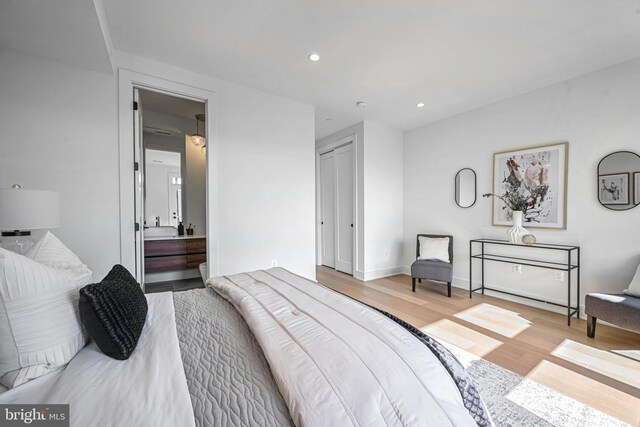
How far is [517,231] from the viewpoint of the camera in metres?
3.16

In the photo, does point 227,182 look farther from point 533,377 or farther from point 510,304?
point 510,304

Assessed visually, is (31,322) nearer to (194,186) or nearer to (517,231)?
(194,186)

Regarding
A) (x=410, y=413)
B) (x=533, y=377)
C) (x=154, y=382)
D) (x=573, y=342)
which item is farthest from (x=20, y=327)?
(x=573, y=342)

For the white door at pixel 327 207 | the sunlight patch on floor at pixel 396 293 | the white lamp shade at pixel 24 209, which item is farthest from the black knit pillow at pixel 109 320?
the white door at pixel 327 207

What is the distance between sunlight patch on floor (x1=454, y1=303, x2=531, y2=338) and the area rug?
81 cm

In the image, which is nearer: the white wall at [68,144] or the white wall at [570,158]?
the white wall at [68,144]

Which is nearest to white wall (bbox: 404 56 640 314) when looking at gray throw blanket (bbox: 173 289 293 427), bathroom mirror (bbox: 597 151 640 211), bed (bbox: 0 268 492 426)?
bathroom mirror (bbox: 597 151 640 211)

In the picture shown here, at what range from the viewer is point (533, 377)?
5.96 ft

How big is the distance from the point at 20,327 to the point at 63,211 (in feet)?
6.61

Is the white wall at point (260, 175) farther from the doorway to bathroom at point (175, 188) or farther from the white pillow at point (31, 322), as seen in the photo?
the white pillow at point (31, 322)

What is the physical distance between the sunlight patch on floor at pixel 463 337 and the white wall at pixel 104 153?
1885 mm

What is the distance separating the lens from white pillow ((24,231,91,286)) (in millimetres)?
1146

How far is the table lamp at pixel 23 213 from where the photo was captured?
1621 mm

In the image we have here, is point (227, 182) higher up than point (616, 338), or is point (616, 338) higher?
point (227, 182)
